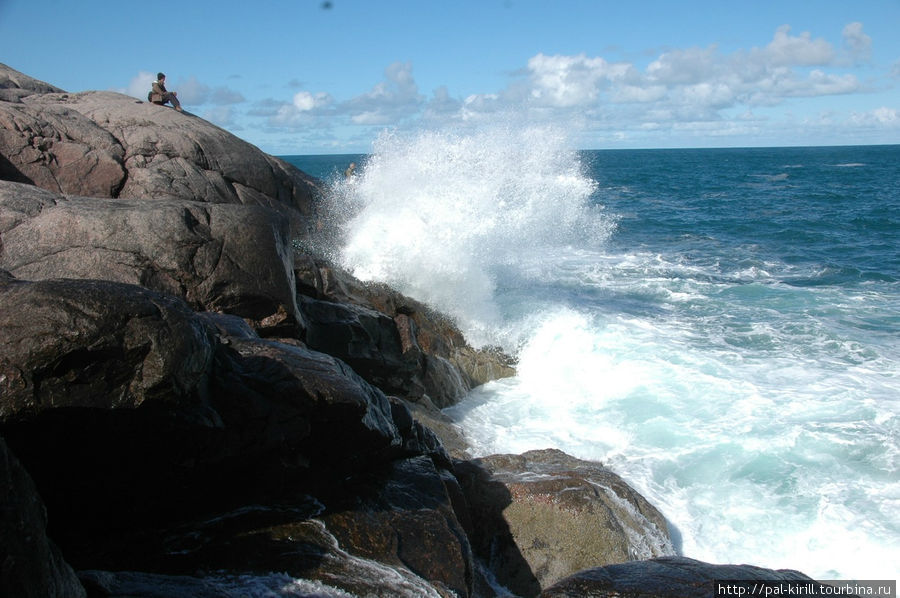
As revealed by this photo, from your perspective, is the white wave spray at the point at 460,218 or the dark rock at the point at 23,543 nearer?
the dark rock at the point at 23,543

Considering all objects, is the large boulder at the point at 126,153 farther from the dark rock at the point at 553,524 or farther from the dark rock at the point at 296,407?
the dark rock at the point at 553,524

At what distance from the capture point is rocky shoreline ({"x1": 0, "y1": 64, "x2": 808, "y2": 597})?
136 inches

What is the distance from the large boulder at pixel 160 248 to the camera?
655 cm

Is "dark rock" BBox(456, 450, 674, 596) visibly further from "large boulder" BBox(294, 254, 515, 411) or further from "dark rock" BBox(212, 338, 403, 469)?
"large boulder" BBox(294, 254, 515, 411)

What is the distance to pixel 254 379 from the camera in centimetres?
448

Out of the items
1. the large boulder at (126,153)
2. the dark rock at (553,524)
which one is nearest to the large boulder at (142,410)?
the dark rock at (553,524)

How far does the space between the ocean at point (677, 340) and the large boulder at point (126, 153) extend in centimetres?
202

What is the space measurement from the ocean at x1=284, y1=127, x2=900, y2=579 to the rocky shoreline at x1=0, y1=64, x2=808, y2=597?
163 centimetres

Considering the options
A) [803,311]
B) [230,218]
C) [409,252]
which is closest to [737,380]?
[803,311]

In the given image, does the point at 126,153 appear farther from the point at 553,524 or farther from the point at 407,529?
the point at 553,524

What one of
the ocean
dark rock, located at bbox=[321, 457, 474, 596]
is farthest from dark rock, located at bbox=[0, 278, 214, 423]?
the ocean

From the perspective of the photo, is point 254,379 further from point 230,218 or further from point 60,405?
point 230,218

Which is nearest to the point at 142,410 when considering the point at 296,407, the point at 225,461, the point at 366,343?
the point at 225,461

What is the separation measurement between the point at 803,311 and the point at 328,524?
39.4 ft
